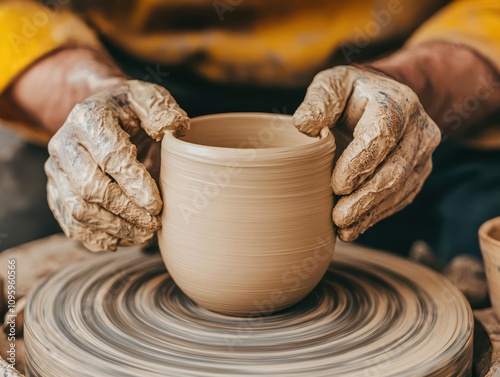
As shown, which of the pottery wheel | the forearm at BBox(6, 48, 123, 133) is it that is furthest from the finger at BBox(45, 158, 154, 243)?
the forearm at BBox(6, 48, 123, 133)

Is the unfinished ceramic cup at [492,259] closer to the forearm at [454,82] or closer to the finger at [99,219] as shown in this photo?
the forearm at [454,82]

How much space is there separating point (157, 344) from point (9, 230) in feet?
4.35

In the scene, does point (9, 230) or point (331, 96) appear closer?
point (331, 96)

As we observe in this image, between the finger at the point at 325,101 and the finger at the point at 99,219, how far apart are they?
1.19 ft

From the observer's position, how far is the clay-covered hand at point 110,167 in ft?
4.01

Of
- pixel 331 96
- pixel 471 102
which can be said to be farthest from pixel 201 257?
pixel 471 102

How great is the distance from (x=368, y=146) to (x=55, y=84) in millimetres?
971

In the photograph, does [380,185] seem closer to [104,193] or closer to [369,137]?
[369,137]

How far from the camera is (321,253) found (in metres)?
1.24

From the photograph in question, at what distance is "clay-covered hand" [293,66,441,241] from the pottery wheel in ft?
0.52

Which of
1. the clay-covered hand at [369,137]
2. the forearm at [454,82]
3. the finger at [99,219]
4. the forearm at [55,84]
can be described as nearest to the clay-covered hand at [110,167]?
the finger at [99,219]

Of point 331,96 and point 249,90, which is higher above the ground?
point 331,96

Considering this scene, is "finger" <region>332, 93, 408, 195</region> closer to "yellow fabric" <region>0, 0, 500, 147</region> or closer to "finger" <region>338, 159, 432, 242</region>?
"finger" <region>338, 159, 432, 242</region>

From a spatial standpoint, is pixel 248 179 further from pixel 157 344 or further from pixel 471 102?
pixel 471 102
